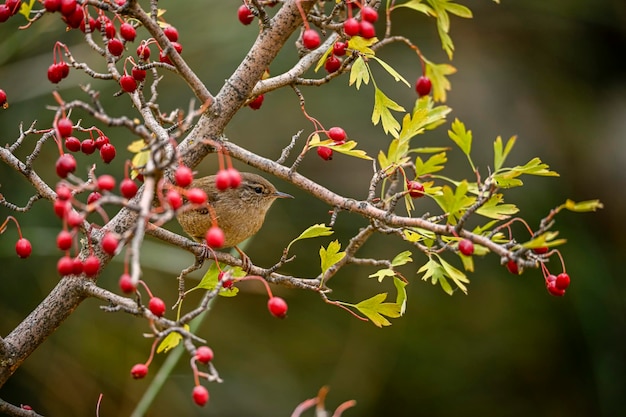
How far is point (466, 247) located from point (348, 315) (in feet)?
8.39

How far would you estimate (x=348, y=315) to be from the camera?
12.4 ft

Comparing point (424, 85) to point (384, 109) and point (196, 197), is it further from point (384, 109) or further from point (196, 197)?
point (196, 197)

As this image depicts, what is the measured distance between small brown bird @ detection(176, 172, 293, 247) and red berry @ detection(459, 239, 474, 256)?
3.28ft

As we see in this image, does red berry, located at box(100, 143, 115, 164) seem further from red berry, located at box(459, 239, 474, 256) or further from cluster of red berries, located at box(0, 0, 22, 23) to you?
red berry, located at box(459, 239, 474, 256)

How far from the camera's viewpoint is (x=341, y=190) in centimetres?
381

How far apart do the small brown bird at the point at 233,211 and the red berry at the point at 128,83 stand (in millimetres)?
585

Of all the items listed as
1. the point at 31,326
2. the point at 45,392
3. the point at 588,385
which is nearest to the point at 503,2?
the point at 588,385

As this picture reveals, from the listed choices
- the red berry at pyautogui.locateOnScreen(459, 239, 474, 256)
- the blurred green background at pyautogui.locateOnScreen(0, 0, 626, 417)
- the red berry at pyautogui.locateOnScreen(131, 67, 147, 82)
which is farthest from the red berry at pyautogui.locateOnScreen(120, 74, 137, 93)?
the blurred green background at pyautogui.locateOnScreen(0, 0, 626, 417)

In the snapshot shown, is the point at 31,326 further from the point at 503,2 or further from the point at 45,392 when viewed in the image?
the point at 503,2

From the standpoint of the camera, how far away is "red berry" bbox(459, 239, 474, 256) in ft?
4.16

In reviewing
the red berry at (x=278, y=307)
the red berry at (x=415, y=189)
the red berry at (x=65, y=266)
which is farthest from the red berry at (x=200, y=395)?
the red berry at (x=415, y=189)

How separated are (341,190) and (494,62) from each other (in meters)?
1.39

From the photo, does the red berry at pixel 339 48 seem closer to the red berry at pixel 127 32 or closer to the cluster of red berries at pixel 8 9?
the red berry at pixel 127 32

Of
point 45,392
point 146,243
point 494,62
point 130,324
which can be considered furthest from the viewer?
point 494,62
